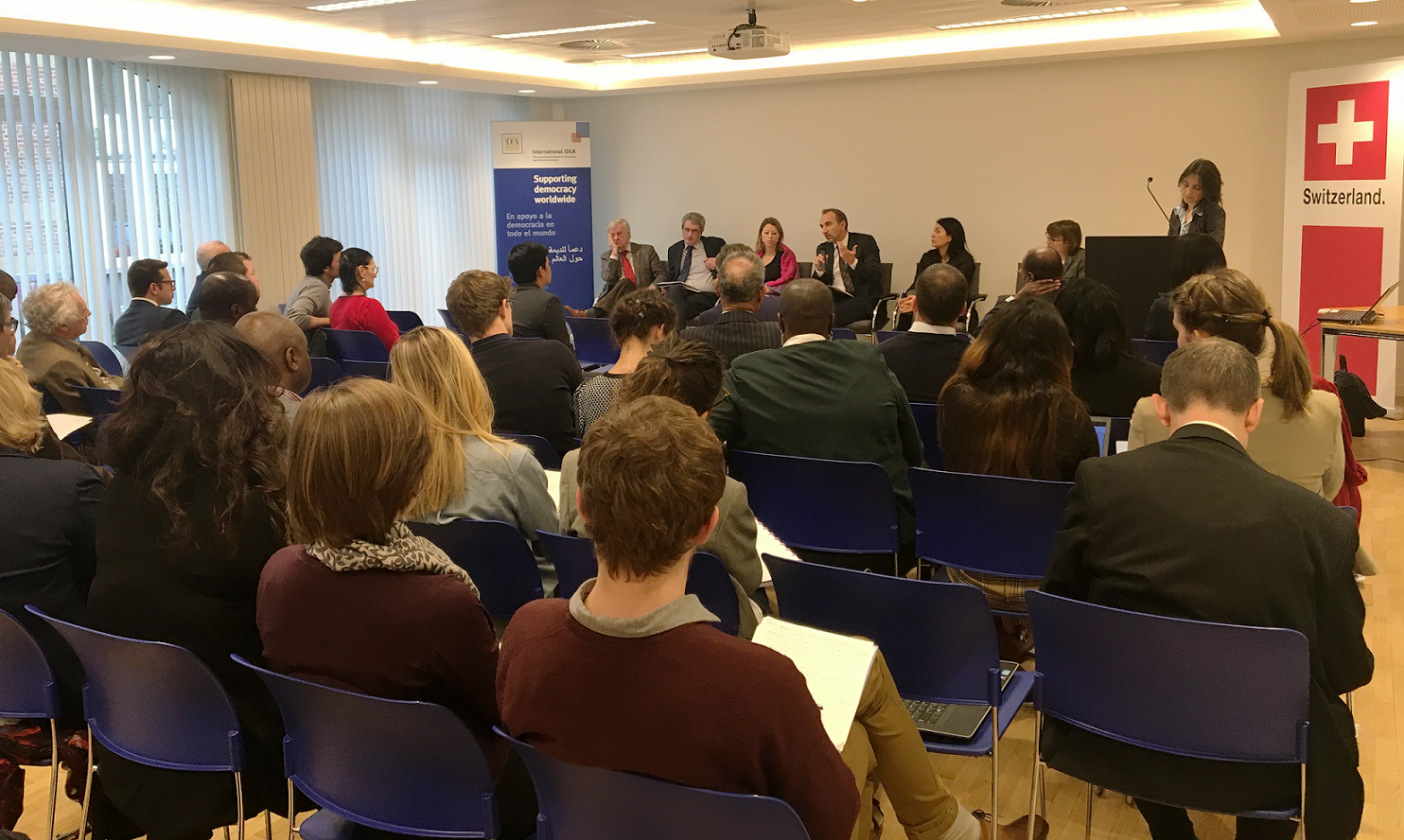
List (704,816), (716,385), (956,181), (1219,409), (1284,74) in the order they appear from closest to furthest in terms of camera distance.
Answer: (704,816), (1219,409), (716,385), (1284,74), (956,181)

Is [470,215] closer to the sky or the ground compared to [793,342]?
closer to the sky

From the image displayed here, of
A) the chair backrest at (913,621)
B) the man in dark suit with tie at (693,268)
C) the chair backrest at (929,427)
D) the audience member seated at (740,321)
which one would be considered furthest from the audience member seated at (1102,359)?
the man in dark suit with tie at (693,268)

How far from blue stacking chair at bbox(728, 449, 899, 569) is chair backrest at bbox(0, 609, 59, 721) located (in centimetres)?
190

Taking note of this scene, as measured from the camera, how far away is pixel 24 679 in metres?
2.40

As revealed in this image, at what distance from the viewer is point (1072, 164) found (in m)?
9.88

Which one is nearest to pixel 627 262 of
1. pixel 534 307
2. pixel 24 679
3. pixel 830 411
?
pixel 534 307

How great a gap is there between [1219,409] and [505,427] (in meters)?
2.72

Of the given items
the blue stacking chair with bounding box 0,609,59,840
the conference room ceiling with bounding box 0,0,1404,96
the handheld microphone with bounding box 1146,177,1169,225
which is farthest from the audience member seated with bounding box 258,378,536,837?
the handheld microphone with bounding box 1146,177,1169,225

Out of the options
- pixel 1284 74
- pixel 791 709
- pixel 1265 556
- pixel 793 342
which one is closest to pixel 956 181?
pixel 1284 74

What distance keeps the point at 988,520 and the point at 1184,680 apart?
1.14 meters

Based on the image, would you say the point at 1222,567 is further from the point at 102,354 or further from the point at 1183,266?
the point at 102,354

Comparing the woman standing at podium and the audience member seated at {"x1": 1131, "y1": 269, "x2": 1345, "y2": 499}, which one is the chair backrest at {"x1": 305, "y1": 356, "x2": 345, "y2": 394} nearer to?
the audience member seated at {"x1": 1131, "y1": 269, "x2": 1345, "y2": 499}

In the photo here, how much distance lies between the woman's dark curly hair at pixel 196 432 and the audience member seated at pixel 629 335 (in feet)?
6.37

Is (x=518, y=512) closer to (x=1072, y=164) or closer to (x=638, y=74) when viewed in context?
(x=1072, y=164)
